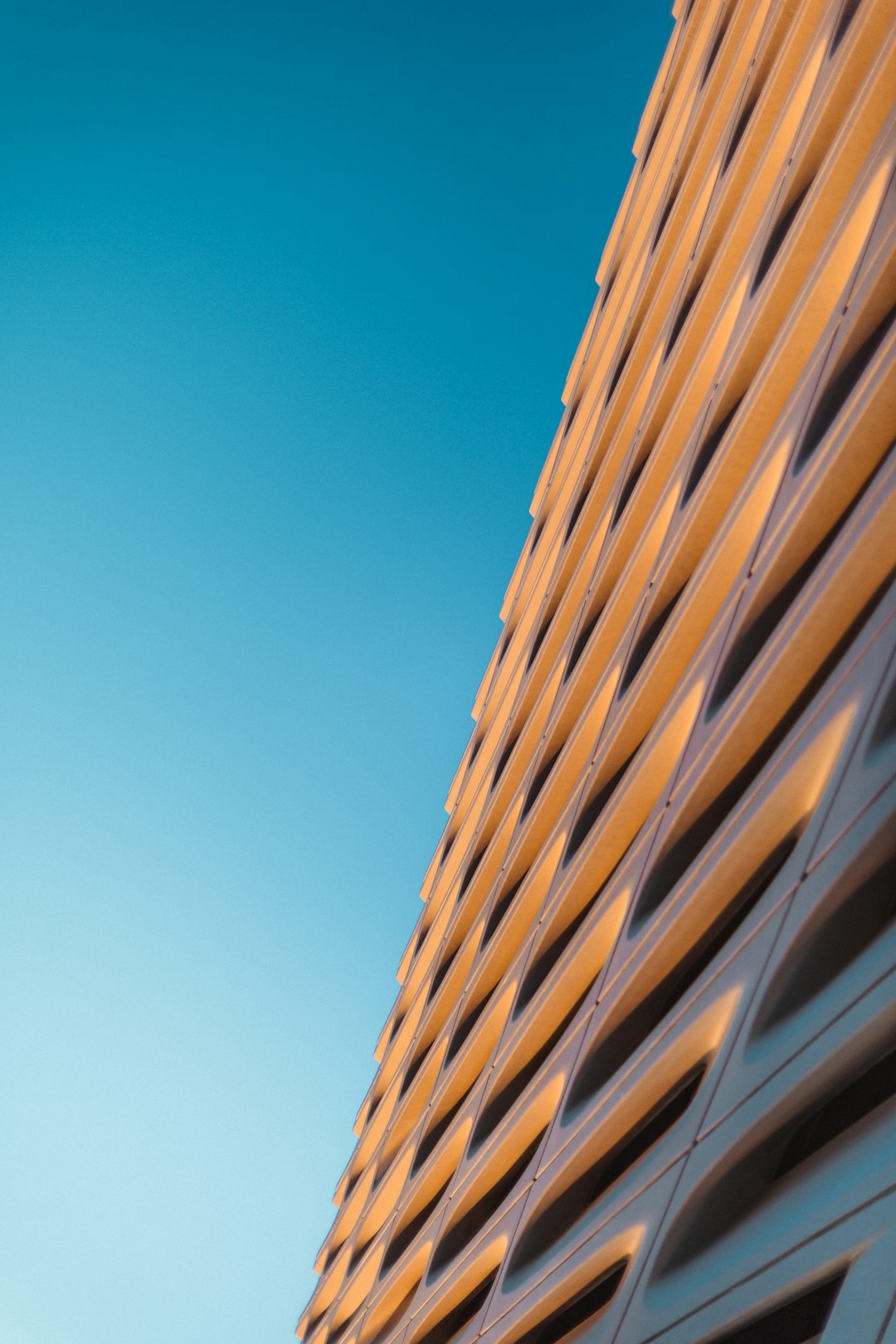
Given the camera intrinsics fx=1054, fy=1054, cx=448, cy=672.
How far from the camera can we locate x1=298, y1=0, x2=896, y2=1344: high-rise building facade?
5684 millimetres

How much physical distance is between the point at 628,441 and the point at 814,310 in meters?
8.93

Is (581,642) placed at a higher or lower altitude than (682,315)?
lower

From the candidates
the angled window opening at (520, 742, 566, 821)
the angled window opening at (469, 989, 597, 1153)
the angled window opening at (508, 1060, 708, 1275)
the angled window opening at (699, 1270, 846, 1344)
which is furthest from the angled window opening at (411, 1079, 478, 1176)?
the angled window opening at (699, 1270, 846, 1344)

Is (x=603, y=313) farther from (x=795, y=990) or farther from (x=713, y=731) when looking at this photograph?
(x=795, y=990)

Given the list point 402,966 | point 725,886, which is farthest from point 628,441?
point 402,966

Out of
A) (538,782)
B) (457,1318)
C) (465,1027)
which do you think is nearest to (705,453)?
(538,782)

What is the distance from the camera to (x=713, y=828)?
9.62 m

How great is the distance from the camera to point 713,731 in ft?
30.3

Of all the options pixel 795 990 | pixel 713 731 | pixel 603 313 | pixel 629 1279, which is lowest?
pixel 629 1279

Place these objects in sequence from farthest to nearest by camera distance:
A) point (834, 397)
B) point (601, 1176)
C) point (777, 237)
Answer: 1. point (777, 237)
2. point (601, 1176)
3. point (834, 397)

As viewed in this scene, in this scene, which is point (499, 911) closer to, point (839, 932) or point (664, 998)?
point (664, 998)

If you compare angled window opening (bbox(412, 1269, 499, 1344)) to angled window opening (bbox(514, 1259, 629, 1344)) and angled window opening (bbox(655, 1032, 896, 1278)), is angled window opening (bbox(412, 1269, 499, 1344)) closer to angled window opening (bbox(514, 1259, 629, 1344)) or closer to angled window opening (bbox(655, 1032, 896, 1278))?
angled window opening (bbox(514, 1259, 629, 1344))

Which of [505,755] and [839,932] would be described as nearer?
[839,932]

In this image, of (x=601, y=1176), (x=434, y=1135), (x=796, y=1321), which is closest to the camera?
(x=796, y=1321)
